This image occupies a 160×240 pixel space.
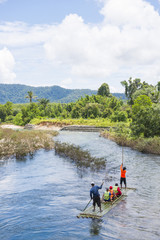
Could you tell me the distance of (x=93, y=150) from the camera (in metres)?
40.6

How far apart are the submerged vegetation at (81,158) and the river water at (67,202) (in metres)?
0.93

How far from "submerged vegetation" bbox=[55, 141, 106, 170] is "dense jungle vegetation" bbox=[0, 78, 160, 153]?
10042 millimetres

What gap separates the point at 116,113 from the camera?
264ft

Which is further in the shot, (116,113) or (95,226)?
(116,113)

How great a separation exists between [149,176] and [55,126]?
60.6 m

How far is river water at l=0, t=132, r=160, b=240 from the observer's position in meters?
14.3

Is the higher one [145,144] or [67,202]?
[145,144]

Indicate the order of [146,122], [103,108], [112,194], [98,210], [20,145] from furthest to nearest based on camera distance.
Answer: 1. [103,108]
2. [146,122]
3. [20,145]
4. [112,194]
5. [98,210]

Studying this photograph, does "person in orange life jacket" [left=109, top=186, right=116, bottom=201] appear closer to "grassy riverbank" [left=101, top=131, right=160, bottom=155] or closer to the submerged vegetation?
the submerged vegetation

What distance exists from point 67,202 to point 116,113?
208ft

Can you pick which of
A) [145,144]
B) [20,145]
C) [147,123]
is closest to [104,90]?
[147,123]

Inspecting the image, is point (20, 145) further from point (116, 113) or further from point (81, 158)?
point (116, 113)

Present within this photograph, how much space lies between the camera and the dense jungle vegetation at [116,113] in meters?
42.4

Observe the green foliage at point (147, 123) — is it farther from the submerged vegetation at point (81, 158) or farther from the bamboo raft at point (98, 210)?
the bamboo raft at point (98, 210)
